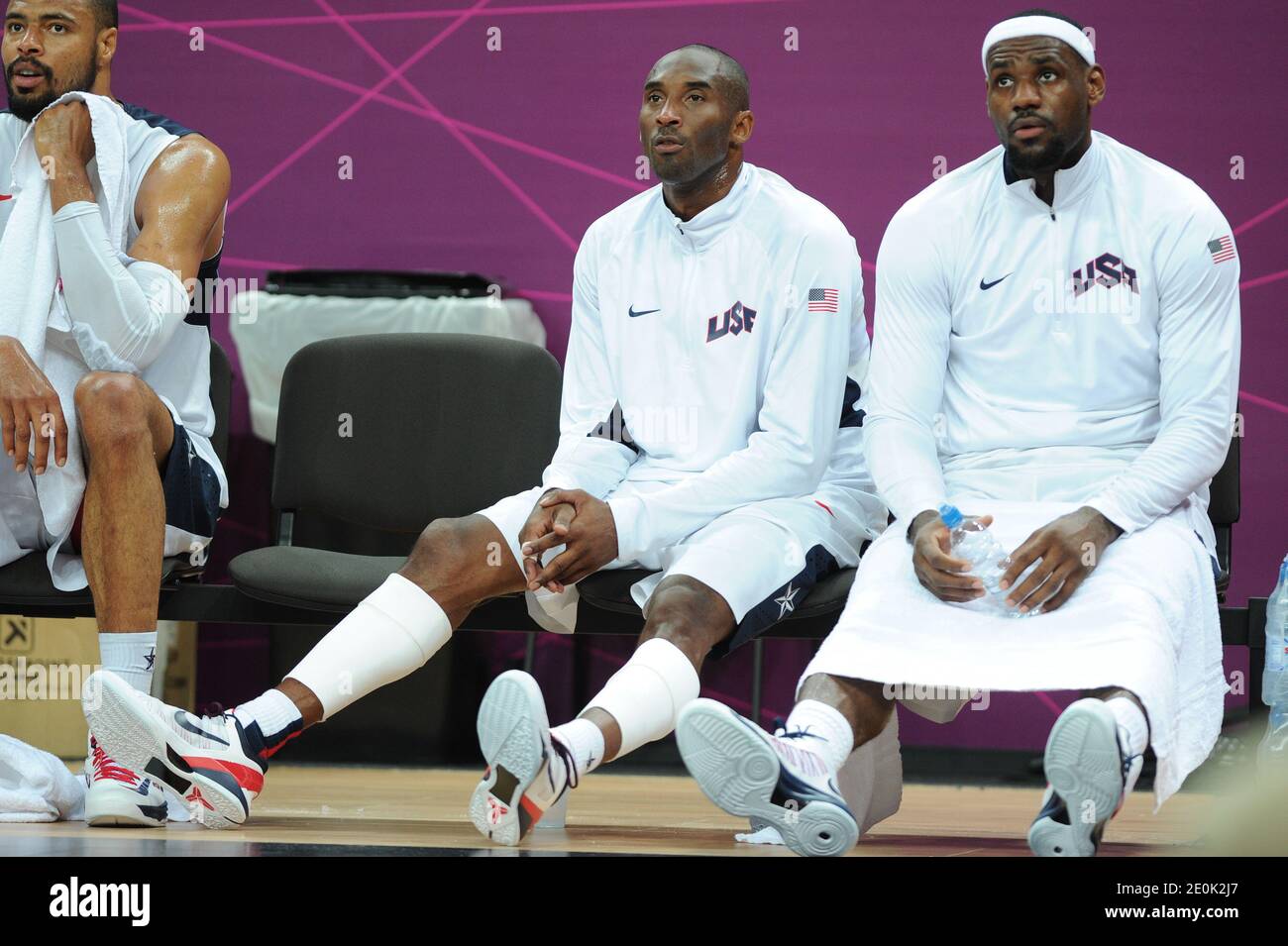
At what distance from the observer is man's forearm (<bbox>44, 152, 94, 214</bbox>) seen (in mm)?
3189

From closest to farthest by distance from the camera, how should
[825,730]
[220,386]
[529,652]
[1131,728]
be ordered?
[1131,728], [825,730], [220,386], [529,652]

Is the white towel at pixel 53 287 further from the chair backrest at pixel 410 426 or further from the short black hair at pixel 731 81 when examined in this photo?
the short black hair at pixel 731 81

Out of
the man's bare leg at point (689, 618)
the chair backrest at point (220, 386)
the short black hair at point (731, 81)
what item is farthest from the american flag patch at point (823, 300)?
the chair backrest at point (220, 386)

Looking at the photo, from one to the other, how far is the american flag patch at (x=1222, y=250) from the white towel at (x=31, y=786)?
7.56ft

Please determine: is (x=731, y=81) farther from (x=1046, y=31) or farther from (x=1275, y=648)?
(x=1275, y=648)

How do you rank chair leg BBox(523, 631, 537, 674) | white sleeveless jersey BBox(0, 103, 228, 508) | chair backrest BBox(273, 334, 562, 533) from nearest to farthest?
white sleeveless jersey BBox(0, 103, 228, 508), chair backrest BBox(273, 334, 562, 533), chair leg BBox(523, 631, 537, 674)

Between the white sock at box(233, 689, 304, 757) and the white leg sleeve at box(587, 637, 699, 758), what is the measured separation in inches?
20.3

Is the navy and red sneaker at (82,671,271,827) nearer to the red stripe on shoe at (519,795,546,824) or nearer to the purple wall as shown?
the red stripe on shoe at (519,795,546,824)

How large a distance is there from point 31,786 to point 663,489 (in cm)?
127

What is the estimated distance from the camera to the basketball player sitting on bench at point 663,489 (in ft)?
8.50

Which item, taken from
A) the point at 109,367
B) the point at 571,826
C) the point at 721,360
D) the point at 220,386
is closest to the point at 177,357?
the point at 109,367

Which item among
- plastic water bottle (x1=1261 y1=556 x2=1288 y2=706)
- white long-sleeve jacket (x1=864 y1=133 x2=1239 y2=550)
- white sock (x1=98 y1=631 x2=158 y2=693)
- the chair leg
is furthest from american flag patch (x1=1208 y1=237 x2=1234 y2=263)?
the chair leg

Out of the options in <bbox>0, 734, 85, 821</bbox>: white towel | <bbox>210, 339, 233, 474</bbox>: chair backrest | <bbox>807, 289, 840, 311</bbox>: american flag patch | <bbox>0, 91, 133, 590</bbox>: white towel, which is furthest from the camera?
<bbox>210, 339, 233, 474</bbox>: chair backrest

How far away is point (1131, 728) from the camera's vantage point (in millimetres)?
2371
